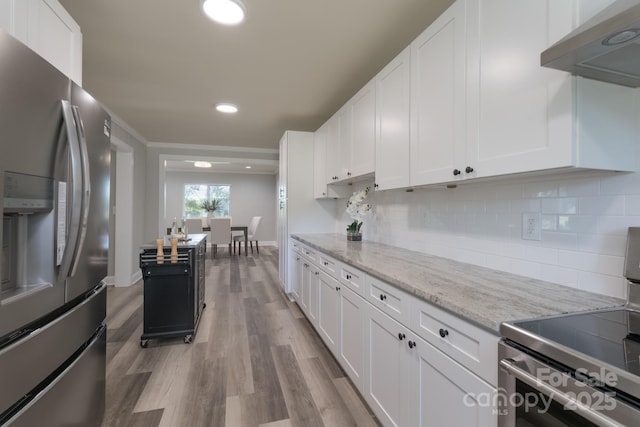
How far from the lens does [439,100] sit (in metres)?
1.52

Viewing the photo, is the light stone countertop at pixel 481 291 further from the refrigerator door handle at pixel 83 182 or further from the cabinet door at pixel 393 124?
the refrigerator door handle at pixel 83 182

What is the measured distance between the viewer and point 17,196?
85 cm

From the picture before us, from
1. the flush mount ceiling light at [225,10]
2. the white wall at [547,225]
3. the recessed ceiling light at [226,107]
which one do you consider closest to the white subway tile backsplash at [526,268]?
the white wall at [547,225]

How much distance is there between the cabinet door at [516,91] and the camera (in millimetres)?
970

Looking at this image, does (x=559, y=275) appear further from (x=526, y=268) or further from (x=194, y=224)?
(x=194, y=224)

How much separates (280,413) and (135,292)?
130 inches

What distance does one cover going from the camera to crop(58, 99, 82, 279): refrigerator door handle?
103 cm

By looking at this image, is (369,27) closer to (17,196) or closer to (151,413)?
(17,196)

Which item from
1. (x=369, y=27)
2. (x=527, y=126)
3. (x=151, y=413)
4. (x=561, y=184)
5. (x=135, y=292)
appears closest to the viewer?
(x=527, y=126)

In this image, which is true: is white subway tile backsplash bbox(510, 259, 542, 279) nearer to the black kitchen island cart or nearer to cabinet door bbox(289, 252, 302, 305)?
cabinet door bbox(289, 252, 302, 305)

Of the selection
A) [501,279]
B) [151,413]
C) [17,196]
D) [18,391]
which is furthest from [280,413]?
[17,196]

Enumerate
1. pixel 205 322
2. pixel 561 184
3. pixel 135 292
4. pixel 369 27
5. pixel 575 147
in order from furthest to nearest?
pixel 135 292
pixel 205 322
pixel 369 27
pixel 561 184
pixel 575 147

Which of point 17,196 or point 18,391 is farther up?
point 17,196

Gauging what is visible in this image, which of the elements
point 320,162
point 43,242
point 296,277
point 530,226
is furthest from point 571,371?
point 320,162
